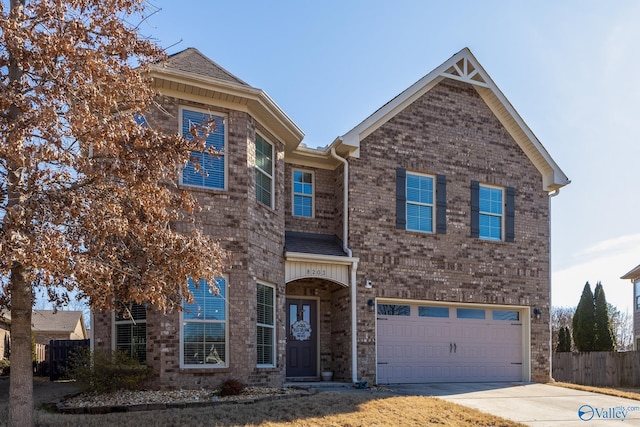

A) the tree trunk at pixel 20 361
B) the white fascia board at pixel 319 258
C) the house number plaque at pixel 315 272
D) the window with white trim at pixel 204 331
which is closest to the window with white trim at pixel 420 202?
the white fascia board at pixel 319 258

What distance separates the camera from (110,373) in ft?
33.9

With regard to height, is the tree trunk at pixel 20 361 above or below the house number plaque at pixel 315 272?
below

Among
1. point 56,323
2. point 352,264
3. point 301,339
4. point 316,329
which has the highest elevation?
point 352,264

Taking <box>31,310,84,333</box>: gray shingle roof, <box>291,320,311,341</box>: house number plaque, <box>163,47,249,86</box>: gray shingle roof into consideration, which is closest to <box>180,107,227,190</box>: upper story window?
<box>163,47,249,86</box>: gray shingle roof

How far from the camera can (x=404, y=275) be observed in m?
14.8

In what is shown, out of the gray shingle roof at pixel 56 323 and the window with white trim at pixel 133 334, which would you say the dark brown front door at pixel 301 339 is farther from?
the gray shingle roof at pixel 56 323

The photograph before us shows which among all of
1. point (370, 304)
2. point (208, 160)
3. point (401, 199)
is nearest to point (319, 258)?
point (370, 304)

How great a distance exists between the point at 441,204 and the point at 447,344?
3708mm

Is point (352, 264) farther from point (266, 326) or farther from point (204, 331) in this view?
point (204, 331)

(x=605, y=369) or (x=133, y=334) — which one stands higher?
(x=133, y=334)

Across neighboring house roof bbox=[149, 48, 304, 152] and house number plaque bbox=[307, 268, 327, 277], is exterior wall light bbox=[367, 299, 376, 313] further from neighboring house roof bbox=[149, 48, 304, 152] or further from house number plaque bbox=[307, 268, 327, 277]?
neighboring house roof bbox=[149, 48, 304, 152]

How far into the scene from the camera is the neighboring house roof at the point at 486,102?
570 inches

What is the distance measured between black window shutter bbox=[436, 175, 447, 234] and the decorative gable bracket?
2824mm

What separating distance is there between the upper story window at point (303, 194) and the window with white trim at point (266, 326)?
9.00 feet
